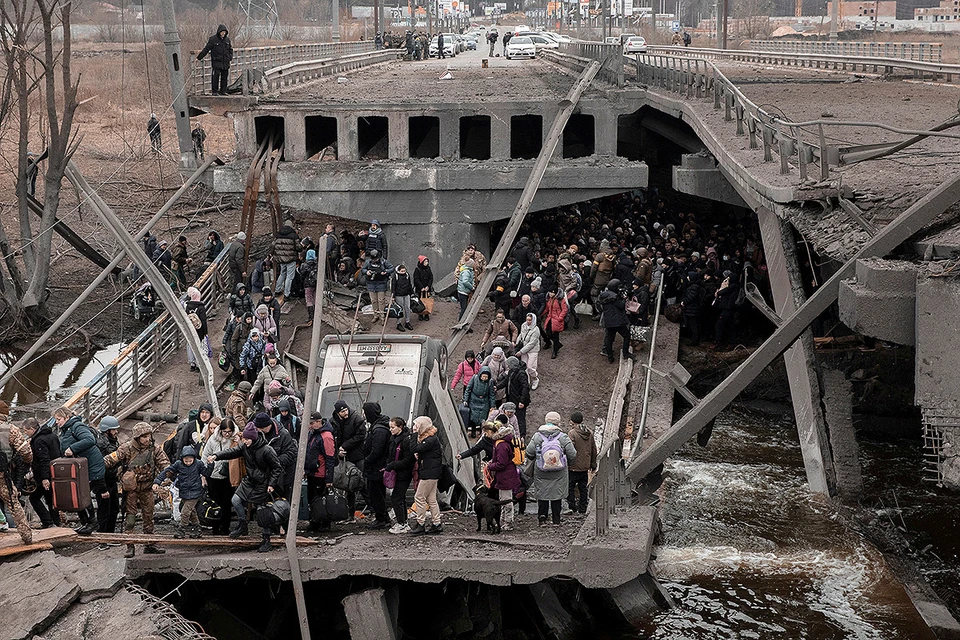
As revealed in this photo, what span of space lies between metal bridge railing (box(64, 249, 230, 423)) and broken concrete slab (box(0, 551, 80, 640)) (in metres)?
4.84

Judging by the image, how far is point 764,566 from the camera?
47.5 ft

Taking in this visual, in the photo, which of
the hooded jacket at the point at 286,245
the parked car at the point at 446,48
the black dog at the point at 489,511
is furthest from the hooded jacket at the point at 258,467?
the parked car at the point at 446,48

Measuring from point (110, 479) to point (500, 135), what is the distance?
17126 millimetres

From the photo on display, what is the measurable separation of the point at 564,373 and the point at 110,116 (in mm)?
40242

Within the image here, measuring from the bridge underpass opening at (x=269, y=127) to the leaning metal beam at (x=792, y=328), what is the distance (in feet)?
60.2

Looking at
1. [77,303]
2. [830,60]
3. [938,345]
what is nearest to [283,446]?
[77,303]

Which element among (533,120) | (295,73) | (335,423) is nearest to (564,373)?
(335,423)

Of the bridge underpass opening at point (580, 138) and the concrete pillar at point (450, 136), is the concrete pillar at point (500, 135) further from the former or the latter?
the bridge underpass opening at point (580, 138)

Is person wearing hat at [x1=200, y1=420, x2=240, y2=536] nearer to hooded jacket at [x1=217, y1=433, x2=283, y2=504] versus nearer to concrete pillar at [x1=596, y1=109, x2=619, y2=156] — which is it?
hooded jacket at [x1=217, y1=433, x2=283, y2=504]

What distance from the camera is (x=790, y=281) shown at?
1534 centimetres

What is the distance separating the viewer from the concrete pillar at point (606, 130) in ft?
94.4

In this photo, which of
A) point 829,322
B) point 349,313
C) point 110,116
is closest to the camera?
point 829,322

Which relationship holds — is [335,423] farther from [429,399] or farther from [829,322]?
[829,322]

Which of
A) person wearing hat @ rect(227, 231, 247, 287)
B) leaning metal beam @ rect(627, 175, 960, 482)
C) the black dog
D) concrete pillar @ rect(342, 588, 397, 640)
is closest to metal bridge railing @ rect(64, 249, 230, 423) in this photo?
person wearing hat @ rect(227, 231, 247, 287)
